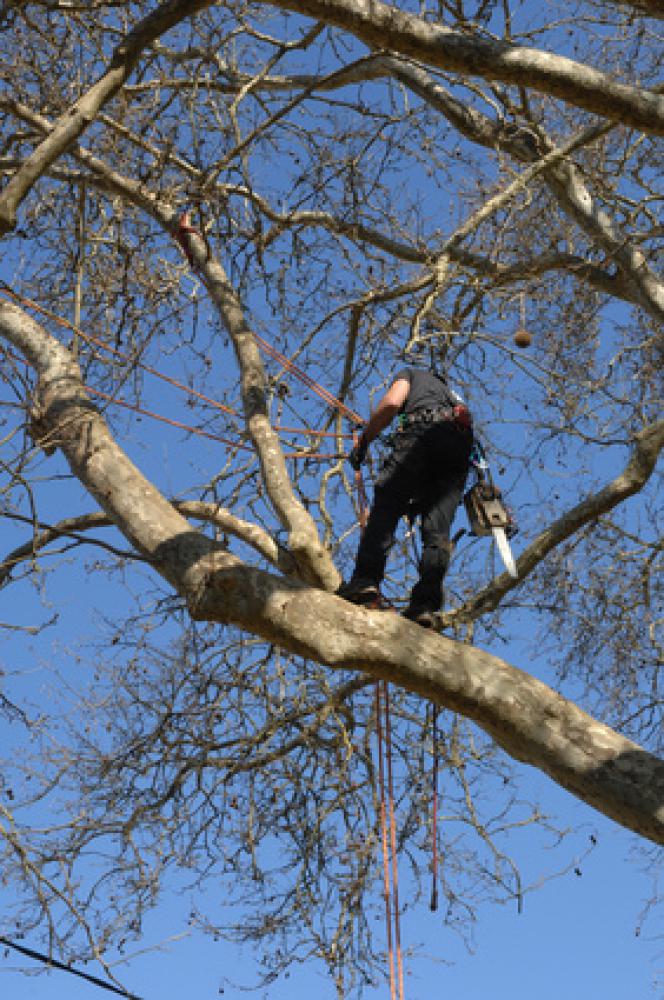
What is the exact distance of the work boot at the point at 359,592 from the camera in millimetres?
5309

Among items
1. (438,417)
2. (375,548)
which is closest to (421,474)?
(438,417)

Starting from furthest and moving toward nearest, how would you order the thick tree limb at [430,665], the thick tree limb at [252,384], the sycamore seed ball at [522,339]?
the sycamore seed ball at [522,339]
the thick tree limb at [252,384]
the thick tree limb at [430,665]

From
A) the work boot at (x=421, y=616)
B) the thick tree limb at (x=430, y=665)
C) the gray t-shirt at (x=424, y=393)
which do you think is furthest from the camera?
the gray t-shirt at (x=424, y=393)

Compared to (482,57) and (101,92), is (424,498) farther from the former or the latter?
(101,92)

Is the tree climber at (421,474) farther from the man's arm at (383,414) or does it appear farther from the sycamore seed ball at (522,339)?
the sycamore seed ball at (522,339)

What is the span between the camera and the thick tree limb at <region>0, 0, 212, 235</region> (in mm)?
4875

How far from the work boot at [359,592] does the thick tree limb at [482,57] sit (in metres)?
1.92

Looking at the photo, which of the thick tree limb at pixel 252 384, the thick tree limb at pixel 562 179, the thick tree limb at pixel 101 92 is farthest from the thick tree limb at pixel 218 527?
the thick tree limb at pixel 562 179

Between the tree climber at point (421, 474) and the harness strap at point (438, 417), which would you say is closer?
the tree climber at point (421, 474)

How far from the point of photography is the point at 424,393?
19.3ft

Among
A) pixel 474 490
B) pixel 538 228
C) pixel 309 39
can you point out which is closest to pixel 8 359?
pixel 474 490

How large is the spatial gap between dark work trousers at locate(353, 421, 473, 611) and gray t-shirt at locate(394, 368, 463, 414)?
103 millimetres

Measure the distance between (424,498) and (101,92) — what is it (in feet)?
6.87

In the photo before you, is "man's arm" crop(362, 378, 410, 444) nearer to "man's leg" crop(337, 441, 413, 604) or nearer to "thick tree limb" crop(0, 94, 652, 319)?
"man's leg" crop(337, 441, 413, 604)
